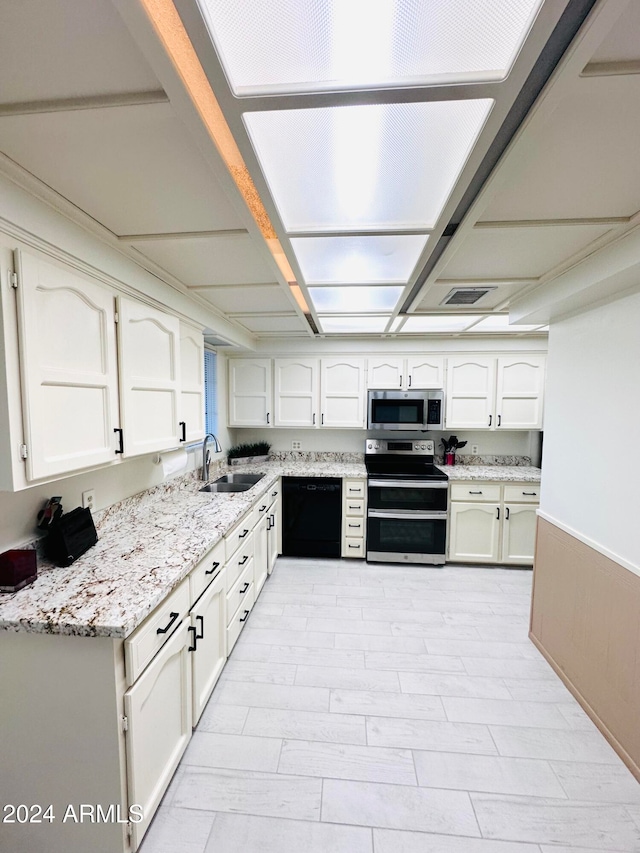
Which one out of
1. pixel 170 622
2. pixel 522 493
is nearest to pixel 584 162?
pixel 170 622

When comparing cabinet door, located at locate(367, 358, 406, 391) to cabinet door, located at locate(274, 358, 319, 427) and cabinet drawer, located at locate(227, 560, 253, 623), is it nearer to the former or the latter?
cabinet door, located at locate(274, 358, 319, 427)

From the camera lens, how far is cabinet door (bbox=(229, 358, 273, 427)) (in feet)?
12.4

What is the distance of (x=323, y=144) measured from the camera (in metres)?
0.93

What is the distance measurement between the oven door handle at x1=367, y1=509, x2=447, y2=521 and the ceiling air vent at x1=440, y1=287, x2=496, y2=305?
6.20 feet

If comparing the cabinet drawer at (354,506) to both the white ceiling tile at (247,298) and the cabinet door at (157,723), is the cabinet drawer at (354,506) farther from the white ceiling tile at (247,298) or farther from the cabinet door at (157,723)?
the cabinet door at (157,723)

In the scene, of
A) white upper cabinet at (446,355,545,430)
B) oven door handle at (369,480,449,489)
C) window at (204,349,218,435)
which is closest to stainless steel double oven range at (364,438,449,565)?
oven door handle at (369,480,449,489)

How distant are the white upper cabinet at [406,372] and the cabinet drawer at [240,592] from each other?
2132mm

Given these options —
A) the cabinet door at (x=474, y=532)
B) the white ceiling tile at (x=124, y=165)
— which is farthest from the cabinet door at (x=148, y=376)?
the cabinet door at (x=474, y=532)

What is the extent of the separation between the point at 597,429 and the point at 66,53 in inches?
91.8

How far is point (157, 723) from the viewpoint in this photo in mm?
1314

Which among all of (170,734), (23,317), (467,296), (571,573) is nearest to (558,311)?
(467,296)

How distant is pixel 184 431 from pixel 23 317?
3.82 ft

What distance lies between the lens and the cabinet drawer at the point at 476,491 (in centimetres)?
332

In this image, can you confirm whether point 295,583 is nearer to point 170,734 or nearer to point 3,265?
point 170,734
